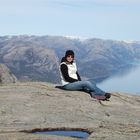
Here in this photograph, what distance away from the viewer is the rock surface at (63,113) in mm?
17594

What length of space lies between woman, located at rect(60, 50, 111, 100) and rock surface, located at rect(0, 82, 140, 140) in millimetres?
691

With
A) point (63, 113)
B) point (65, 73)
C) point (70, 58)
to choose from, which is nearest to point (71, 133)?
point (63, 113)

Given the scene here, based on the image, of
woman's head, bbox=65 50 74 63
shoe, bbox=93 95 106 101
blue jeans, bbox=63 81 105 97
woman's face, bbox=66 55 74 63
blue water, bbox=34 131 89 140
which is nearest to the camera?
blue water, bbox=34 131 89 140

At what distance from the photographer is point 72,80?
2712 centimetres

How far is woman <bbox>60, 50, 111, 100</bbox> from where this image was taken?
2655cm

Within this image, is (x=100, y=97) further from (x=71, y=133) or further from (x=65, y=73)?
(x=71, y=133)

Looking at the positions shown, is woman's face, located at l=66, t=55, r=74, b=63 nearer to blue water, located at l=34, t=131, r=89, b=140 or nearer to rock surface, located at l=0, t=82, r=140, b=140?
rock surface, located at l=0, t=82, r=140, b=140

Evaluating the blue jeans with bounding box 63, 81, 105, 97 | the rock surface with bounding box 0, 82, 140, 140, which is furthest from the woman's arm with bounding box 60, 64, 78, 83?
the rock surface with bounding box 0, 82, 140, 140

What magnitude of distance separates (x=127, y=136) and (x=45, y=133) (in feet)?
12.5

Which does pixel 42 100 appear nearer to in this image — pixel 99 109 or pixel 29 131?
pixel 99 109

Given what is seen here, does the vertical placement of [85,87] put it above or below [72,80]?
below

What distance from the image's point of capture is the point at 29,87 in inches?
1111

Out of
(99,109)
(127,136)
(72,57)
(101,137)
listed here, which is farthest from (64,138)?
(72,57)

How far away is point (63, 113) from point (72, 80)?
6.26 meters
